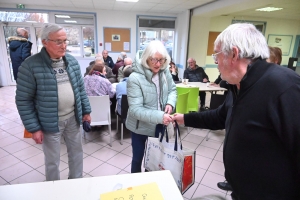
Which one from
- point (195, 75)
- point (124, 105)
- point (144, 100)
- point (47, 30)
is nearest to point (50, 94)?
point (47, 30)

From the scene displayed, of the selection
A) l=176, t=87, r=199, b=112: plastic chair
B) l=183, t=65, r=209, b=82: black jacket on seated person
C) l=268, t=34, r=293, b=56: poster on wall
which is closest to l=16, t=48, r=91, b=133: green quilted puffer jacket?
l=176, t=87, r=199, b=112: plastic chair

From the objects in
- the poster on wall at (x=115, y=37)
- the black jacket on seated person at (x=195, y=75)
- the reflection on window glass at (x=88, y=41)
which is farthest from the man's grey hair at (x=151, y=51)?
the reflection on window glass at (x=88, y=41)

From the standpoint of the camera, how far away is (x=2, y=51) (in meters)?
6.27

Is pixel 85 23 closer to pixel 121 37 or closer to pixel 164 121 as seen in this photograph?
pixel 121 37

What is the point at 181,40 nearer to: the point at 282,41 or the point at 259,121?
the point at 282,41

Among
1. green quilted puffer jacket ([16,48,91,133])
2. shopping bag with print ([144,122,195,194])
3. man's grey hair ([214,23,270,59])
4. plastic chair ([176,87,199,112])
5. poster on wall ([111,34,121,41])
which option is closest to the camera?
Answer: man's grey hair ([214,23,270,59])

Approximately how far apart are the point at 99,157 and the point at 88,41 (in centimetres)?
541

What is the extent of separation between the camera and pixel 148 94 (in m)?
1.49

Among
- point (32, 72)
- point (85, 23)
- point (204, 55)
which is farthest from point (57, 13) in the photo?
point (32, 72)

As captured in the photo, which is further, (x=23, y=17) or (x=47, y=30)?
(x=23, y=17)

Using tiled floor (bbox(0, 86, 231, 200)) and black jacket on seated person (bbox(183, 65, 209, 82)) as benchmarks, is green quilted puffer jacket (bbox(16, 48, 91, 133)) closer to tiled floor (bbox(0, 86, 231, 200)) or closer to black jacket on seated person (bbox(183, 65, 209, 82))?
tiled floor (bbox(0, 86, 231, 200))

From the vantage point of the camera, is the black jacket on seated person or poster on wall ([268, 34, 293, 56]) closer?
the black jacket on seated person

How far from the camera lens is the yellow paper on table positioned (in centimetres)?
84

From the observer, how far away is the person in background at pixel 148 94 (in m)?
1.44
